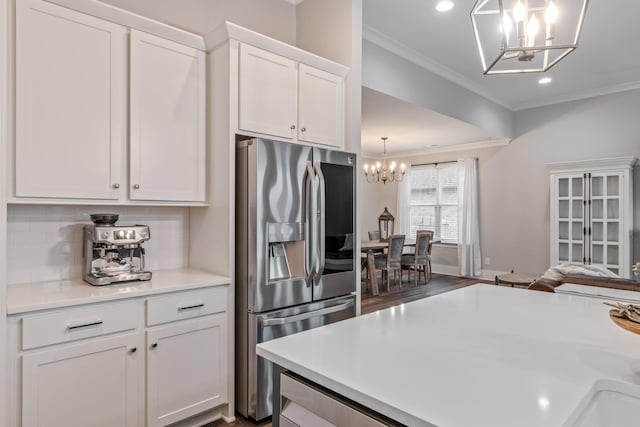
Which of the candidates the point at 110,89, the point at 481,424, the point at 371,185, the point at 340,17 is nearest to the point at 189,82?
the point at 110,89

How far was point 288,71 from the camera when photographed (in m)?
2.65

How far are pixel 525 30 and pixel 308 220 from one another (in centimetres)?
153

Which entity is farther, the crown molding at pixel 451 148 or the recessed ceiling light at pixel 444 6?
the crown molding at pixel 451 148

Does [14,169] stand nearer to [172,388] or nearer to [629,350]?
[172,388]

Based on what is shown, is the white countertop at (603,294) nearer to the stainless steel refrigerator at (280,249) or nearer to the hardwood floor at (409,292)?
the stainless steel refrigerator at (280,249)

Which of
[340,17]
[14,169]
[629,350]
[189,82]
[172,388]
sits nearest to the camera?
[629,350]

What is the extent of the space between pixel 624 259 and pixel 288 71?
528cm

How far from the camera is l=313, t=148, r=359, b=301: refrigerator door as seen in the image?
102 inches

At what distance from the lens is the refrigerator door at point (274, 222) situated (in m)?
2.29

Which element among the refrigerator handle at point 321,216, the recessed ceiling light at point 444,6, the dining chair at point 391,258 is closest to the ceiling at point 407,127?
the recessed ceiling light at point 444,6

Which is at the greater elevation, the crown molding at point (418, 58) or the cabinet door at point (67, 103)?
the crown molding at point (418, 58)

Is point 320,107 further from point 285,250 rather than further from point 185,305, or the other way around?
point 185,305

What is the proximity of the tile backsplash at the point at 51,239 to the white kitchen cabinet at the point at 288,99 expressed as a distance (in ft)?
3.18

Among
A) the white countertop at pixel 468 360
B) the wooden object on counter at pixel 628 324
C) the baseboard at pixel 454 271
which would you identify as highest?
the wooden object on counter at pixel 628 324
